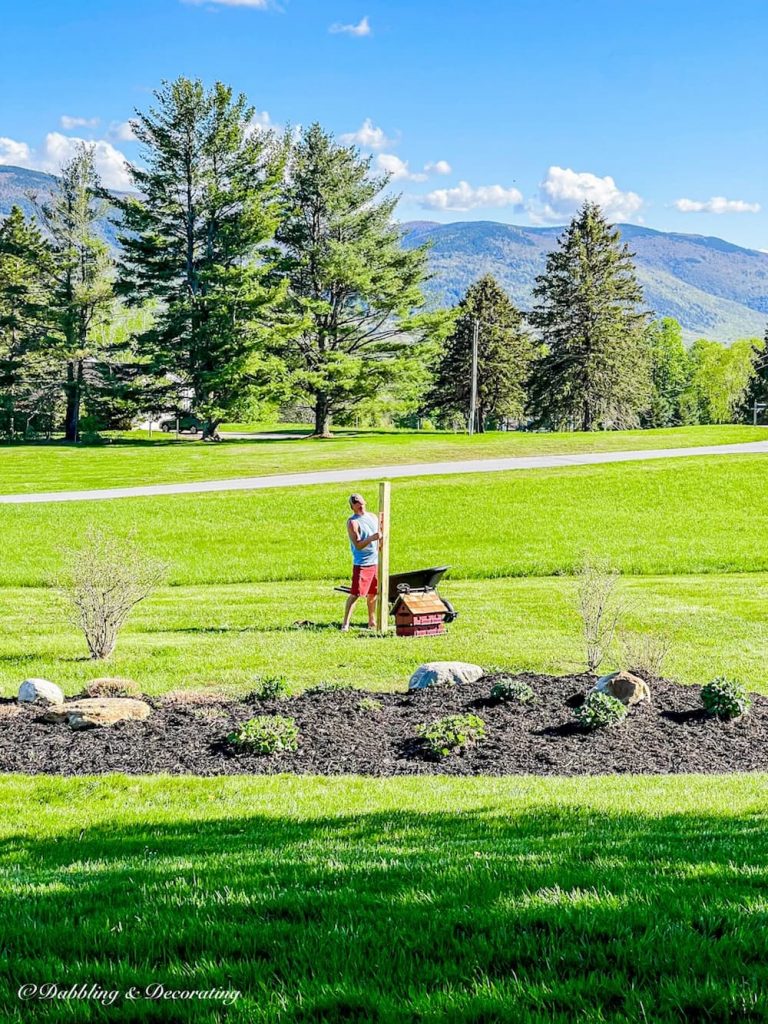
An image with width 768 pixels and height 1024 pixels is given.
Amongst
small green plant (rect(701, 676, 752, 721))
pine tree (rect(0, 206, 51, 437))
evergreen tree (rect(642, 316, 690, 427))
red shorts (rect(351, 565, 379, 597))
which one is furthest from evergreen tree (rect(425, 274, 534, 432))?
small green plant (rect(701, 676, 752, 721))

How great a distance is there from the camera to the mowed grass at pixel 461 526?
1736cm

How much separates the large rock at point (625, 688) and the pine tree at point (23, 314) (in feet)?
132

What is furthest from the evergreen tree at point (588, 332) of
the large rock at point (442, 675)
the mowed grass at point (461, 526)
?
the large rock at point (442, 675)

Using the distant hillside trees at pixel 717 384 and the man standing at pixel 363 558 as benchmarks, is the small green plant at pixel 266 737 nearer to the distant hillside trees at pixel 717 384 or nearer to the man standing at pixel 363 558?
the man standing at pixel 363 558

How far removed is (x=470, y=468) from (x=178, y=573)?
12644 millimetres

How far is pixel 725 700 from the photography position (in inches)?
301

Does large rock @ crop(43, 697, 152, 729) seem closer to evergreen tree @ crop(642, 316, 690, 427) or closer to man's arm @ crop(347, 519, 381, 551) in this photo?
man's arm @ crop(347, 519, 381, 551)

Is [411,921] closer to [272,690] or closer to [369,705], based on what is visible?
[369,705]

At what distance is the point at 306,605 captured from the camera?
1383cm

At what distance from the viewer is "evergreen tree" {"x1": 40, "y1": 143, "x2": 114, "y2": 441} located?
43.1 metres

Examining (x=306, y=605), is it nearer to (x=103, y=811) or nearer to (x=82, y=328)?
(x=103, y=811)

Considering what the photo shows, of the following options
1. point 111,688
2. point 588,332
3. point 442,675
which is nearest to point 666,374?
point 588,332

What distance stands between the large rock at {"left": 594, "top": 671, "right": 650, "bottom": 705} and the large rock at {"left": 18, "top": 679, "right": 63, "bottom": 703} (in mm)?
4905

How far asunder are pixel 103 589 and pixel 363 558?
11.7ft
